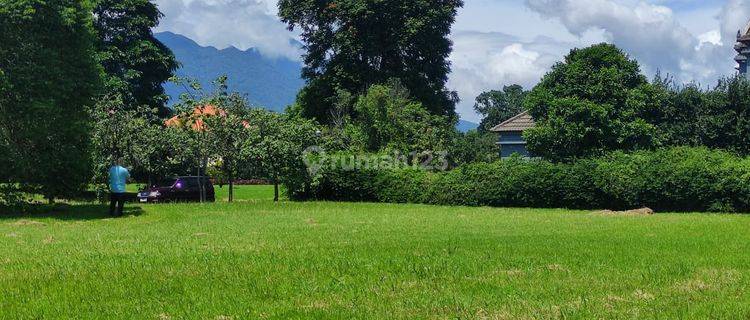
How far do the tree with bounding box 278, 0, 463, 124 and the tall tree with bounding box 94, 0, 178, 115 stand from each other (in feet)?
26.6

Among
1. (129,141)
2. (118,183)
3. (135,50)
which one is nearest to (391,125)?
(129,141)

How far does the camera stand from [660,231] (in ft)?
45.4

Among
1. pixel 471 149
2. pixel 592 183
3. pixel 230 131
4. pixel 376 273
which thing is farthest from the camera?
pixel 471 149

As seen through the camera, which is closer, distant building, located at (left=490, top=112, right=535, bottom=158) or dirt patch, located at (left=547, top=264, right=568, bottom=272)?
dirt patch, located at (left=547, top=264, right=568, bottom=272)

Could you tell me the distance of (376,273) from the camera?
798cm

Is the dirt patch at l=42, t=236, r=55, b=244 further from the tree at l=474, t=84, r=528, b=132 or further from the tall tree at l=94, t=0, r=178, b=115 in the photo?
the tree at l=474, t=84, r=528, b=132

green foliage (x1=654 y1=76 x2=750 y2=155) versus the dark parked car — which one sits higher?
green foliage (x1=654 y1=76 x2=750 y2=155)

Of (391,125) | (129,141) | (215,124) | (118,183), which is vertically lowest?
(118,183)

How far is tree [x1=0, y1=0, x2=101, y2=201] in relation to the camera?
18859 millimetres

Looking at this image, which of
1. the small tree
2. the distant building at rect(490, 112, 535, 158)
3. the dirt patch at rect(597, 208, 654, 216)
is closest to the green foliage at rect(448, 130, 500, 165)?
the distant building at rect(490, 112, 535, 158)

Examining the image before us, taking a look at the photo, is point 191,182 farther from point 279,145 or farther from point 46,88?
point 46,88

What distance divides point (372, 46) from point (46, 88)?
2259 cm

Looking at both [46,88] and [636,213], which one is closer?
[46,88]

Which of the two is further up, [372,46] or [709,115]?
[372,46]
